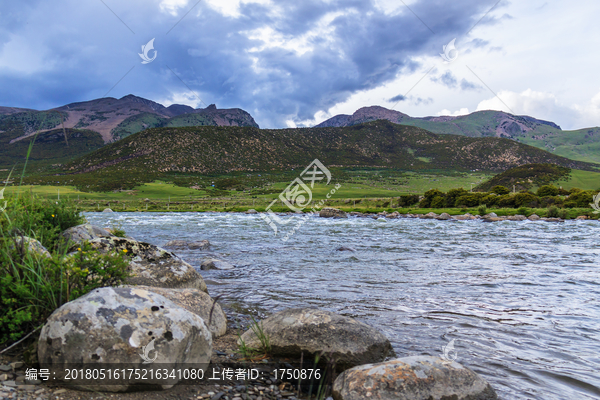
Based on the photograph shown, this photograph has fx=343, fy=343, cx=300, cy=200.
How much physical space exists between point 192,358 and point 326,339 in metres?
2.10

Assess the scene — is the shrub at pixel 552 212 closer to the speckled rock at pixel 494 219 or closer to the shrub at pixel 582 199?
the speckled rock at pixel 494 219

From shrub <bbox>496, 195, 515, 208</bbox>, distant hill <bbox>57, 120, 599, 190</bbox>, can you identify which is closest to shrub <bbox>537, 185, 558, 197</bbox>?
shrub <bbox>496, 195, 515, 208</bbox>

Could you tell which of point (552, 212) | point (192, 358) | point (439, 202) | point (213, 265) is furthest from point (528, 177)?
point (192, 358)

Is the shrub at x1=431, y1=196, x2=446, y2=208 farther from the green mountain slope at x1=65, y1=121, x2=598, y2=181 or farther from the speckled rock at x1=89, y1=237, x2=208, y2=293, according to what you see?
the green mountain slope at x1=65, y1=121, x2=598, y2=181

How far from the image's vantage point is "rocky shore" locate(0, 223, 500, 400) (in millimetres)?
3656

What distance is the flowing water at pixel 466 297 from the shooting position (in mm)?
5488

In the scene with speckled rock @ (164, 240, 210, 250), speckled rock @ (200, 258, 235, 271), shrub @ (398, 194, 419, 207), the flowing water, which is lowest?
the flowing water

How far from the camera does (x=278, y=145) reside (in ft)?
619

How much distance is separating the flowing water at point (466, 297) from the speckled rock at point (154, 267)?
1.25 meters

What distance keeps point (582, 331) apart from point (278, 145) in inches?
7310

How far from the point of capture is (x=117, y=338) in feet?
12.4

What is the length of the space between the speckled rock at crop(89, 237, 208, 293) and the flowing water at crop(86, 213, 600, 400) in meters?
1.25

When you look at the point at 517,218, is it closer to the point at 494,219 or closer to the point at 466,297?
the point at 494,219

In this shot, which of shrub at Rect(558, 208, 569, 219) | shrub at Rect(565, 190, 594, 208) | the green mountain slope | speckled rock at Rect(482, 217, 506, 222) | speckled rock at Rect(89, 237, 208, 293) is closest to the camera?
speckled rock at Rect(89, 237, 208, 293)
